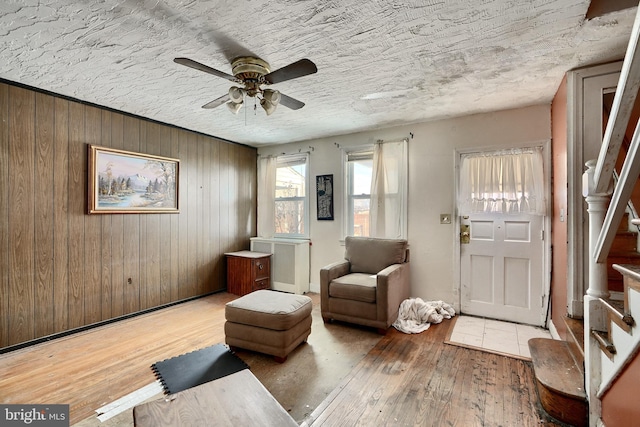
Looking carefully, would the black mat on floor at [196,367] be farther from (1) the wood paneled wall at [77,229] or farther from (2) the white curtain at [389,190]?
(2) the white curtain at [389,190]

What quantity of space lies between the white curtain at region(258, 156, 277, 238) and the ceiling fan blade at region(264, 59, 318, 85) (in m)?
2.99

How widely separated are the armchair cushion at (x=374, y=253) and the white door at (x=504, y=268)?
2.49 feet

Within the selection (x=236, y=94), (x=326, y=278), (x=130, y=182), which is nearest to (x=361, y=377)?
(x=326, y=278)

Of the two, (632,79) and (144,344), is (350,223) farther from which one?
(632,79)

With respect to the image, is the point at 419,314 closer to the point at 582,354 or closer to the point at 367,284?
the point at 367,284

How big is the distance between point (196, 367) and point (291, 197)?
9.82ft

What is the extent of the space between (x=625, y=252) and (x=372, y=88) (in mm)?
2364

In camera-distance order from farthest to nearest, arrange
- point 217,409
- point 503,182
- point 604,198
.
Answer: point 503,182
point 604,198
point 217,409

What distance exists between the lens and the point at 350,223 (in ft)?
14.1

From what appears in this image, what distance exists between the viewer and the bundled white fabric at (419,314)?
3.10m

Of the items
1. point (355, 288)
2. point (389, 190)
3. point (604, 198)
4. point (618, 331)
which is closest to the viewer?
point (618, 331)

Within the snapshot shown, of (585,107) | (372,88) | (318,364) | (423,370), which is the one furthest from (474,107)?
(318,364)

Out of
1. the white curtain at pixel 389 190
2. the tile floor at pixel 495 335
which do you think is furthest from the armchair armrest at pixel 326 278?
the tile floor at pixel 495 335
